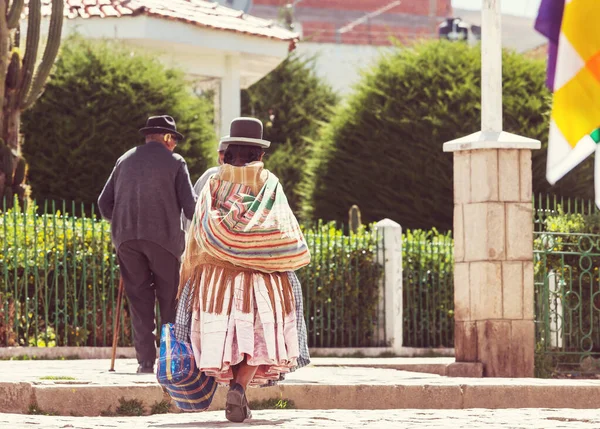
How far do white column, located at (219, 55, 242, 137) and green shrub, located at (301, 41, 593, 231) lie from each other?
7.54 ft

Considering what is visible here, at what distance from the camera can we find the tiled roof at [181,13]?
23750mm

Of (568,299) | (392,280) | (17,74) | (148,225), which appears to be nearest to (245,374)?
(148,225)

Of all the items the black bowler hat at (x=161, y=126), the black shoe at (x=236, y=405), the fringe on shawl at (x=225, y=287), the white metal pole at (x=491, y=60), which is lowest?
the black shoe at (x=236, y=405)

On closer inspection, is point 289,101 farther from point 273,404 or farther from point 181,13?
point 273,404

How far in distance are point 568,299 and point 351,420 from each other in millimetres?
5553

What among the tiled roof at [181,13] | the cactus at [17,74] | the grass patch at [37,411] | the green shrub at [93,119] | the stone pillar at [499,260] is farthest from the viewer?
the tiled roof at [181,13]

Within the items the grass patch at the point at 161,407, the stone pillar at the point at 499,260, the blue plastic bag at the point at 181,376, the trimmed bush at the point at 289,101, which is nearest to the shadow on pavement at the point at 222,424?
the blue plastic bag at the point at 181,376

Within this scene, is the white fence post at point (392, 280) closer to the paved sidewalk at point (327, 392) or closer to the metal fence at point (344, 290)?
the metal fence at point (344, 290)

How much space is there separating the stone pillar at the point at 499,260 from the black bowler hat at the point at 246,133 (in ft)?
11.9

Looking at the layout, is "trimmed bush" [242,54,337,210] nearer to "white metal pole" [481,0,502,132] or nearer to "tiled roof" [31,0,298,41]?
"tiled roof" [31,0,298,41]

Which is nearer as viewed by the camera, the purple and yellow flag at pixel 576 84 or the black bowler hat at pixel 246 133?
the purple and yellow flag at pixel 576 84

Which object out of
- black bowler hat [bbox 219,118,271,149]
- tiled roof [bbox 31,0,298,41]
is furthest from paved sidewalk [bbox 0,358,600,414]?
tiled roof [bbox 31,0,298,41]

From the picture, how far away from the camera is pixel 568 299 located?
44.3ft

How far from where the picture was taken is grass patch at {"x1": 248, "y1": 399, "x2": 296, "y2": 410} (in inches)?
364
